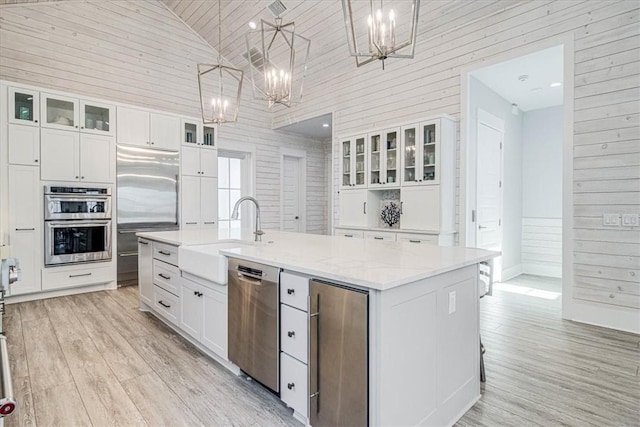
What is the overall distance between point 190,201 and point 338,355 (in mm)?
4512

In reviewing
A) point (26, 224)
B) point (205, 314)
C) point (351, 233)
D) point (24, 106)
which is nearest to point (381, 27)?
point (205, 314)

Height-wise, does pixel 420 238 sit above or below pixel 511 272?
above

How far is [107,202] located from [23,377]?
2.72 meters

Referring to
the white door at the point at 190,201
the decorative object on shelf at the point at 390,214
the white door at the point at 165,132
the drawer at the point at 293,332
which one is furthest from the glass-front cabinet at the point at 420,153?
the white door at the point at 165,132

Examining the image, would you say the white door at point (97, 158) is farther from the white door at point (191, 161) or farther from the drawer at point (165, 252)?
the drawer at point (165, 252)

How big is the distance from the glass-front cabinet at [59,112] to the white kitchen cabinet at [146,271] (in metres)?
2.01

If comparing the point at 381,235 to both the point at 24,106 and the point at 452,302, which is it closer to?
the point at 452,302

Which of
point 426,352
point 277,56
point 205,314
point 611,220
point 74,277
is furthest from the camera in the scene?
point 277,56

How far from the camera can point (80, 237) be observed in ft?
14.4

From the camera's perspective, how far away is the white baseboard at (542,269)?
18.1ft

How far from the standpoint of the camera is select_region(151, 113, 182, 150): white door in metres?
5.05

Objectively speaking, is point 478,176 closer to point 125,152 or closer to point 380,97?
point 380,97

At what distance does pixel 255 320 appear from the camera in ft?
6.72

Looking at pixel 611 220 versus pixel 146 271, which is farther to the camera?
pixel 146 271
